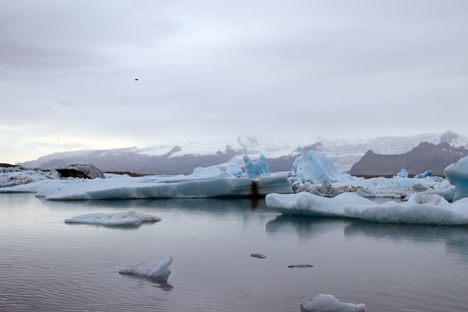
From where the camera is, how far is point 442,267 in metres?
4.22

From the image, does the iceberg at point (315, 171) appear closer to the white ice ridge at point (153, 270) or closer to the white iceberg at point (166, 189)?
the white iceberg at point (166, 189)

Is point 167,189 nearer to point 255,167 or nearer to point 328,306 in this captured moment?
point 255,167

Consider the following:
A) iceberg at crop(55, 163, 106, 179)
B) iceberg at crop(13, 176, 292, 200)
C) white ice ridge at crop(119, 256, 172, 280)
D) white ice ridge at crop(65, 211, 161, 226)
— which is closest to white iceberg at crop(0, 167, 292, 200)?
iceberg at crop(13, 176, 292, 200)

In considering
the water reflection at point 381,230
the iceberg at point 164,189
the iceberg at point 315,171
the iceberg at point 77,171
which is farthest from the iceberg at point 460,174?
the iceberg at point 77,171

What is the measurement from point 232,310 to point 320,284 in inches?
39.1

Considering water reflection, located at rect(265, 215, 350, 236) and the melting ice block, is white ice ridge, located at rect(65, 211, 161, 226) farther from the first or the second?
the melting ice block

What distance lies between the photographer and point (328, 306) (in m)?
2.80

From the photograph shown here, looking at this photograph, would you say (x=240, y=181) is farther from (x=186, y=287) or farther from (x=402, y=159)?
(x=402, y=159)

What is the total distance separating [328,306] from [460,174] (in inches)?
319

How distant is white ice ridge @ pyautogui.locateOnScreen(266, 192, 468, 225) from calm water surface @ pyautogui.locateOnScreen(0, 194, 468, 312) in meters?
0.29

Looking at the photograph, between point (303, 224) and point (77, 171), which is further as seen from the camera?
point (77, 171)

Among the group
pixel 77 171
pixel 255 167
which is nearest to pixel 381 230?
pixel 255 167

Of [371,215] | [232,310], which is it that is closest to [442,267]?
[232,310]

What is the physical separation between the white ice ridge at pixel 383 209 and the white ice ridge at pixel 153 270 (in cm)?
499
